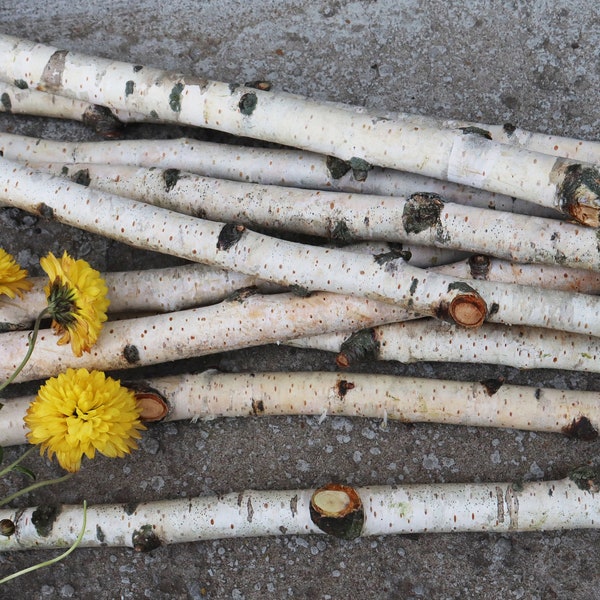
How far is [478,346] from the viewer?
6.22 ft

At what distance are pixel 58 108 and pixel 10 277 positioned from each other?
1.99 feet

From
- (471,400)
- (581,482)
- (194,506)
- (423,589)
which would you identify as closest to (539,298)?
(471,400)

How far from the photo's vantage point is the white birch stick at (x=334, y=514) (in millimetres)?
1890

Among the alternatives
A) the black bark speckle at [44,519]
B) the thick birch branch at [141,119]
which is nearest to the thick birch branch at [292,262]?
the thick birch branch at [141,119]

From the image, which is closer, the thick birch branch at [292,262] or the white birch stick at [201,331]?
the thick birch branch at [292,262]

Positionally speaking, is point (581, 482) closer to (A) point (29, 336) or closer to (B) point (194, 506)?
(B) point (194, 506)

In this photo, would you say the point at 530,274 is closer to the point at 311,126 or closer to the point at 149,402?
the point at 311,126

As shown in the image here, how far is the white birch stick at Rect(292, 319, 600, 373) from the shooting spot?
1.89 meters

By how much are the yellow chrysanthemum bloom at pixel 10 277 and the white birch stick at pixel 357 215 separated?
300 millimetres

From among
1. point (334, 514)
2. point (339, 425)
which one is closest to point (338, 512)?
point (334, 514)

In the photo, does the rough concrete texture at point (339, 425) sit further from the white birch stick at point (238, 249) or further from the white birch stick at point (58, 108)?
the white birch stick at point (238, 249)

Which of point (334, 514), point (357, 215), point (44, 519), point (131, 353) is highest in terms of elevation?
point (357, 215)

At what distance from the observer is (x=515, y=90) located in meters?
2.23

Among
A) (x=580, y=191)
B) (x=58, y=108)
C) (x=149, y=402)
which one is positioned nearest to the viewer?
(x=580, y=191)
